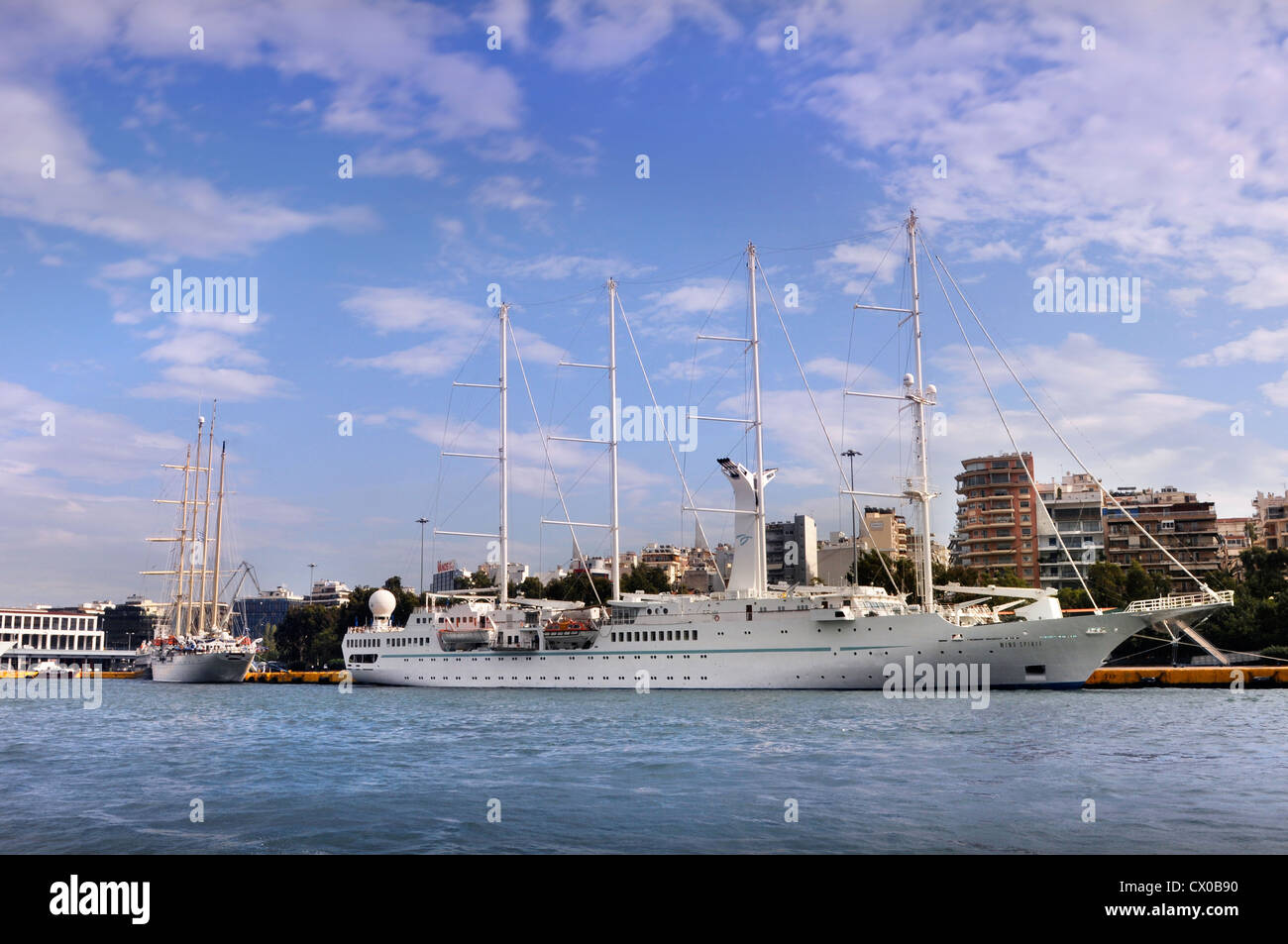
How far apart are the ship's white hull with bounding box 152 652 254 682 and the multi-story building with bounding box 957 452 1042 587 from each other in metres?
75.3

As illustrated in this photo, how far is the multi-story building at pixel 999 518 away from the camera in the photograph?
10131cm

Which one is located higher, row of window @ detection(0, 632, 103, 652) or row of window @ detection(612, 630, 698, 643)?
row of window @ detection(612, 630, 698, 643)

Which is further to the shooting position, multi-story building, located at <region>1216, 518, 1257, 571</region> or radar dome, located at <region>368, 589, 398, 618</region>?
multi-story building, located at <region>1216, 518, 1257, 571</region>

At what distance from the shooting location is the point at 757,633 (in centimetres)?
5197

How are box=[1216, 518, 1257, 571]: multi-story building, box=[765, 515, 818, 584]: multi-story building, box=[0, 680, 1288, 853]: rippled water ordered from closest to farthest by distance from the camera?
box=[0, 680, 1288, 853]: rippled water → box=[1216, 518, 1257, 571]: multi-story building → box=[765, 515, 818, 584]: multi-story building

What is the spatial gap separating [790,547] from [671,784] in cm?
12065

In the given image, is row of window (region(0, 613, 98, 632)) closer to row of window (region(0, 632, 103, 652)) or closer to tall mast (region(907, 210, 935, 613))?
row of window (region(0, 632, 103, 652))

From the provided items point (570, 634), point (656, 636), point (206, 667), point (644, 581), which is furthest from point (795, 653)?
point (206, 667)

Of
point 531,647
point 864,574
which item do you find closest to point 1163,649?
point 864,574

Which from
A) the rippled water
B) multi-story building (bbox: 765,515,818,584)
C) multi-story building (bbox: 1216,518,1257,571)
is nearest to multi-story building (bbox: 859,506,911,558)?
multi-story building (bbox: 765,515,818,584)

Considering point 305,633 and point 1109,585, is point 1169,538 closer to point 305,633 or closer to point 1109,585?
point 1109,585

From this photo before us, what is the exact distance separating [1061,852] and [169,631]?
129 metres

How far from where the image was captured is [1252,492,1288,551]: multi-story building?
10400 cm
